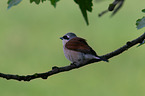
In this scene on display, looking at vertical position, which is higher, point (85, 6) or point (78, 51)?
point (78, 51)

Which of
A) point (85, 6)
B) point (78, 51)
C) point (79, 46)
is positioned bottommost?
point (85, 6)

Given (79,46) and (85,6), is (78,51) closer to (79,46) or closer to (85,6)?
(79,46)

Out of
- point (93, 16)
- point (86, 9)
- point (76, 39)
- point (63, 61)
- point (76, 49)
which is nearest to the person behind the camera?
point (86, 9)

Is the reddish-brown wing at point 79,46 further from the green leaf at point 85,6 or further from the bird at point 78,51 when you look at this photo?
the green leaf at point 85,6

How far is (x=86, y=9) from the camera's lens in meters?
1.69

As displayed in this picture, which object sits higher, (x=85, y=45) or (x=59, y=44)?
(x=59, y=44)

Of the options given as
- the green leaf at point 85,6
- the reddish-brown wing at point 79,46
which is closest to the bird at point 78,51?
the reddish-brown wing at point 79,46

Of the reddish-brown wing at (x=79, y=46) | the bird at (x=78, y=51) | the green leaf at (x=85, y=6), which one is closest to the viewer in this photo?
the green leaf at (x=85, y=6)

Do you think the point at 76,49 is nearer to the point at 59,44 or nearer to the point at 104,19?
the point at 59,44

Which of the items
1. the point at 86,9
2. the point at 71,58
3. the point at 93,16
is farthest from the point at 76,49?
the point at 93,16

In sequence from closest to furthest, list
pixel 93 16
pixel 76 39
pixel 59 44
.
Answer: pixel 76 39, pixel 59 44, pixel 93 16

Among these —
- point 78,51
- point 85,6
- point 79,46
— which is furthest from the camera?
point 79,46

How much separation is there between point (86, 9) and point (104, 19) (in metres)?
8.59

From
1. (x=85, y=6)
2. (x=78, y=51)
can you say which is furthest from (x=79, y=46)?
(x=85, y=6)
